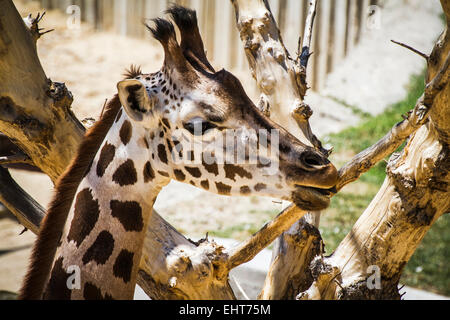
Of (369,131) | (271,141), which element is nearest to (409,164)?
(271,141)

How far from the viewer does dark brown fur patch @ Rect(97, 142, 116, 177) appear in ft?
5.84

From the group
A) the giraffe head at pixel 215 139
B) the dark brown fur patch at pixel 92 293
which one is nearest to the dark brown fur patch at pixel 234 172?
the giraffe head at pixel 215 139

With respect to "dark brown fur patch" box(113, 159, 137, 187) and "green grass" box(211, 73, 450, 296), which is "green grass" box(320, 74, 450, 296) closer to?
"green grass" box(211, 73, 450, 296)

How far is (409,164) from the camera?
209 cm

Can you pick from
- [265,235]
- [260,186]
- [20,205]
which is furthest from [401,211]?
[20,205]

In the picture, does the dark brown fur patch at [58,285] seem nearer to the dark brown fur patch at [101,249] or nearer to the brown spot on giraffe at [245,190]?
the dark brown fur patch at [101,249]

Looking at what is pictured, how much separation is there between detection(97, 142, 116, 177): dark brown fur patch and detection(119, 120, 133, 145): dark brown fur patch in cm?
5

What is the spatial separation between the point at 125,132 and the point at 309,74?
571 cm

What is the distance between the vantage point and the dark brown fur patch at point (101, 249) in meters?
1.74

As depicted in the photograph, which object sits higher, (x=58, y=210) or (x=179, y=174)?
(x=179, y=174)

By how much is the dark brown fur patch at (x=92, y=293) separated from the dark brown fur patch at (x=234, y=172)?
572 mm

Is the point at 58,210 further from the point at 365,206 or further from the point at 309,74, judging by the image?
the point at 309,74

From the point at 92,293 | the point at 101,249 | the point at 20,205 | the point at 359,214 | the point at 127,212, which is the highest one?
the point at 127,212

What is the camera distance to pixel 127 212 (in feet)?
5.76
